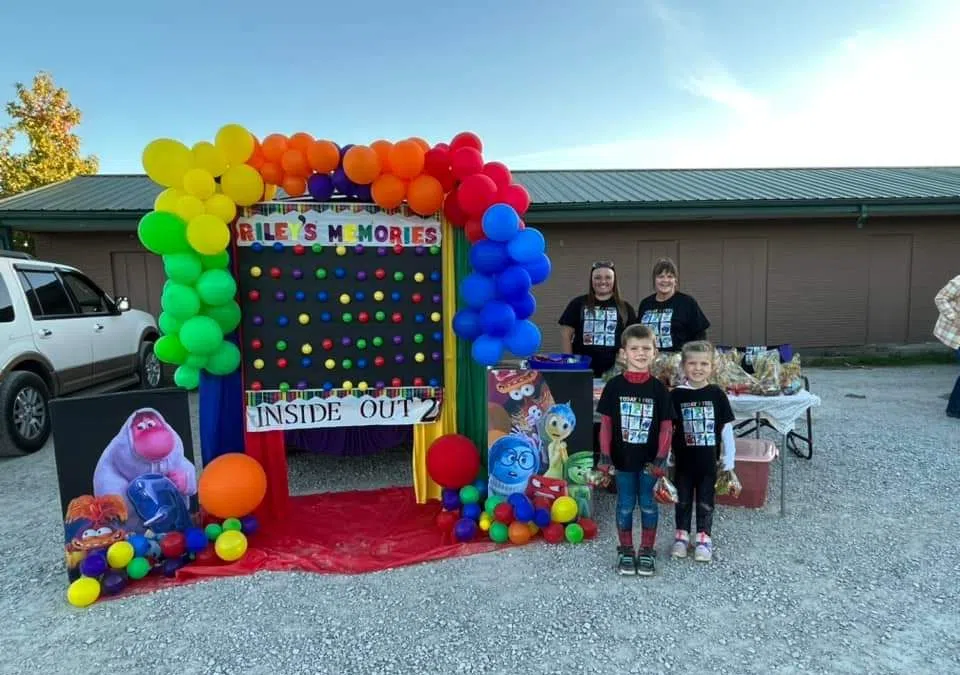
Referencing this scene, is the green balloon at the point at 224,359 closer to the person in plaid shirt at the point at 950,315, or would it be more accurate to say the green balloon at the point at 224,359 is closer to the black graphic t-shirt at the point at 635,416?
the black graphic t-shirt at the point at 635,416

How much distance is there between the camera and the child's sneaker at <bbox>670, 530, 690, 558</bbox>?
330 centimetres

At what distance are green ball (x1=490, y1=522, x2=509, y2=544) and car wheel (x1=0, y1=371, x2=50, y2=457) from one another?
14.6 feet

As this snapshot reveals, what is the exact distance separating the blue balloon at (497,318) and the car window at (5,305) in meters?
4.56

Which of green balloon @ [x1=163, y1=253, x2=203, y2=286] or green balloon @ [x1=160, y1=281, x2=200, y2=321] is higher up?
green balloon @ [x1=163, y1=253, x2=203, y2=286]

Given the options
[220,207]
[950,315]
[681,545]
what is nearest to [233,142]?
[220,207]

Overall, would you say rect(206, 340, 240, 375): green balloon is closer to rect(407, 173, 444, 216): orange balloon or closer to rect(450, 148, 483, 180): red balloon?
rect(407, 173, 444, 216): orange balloon

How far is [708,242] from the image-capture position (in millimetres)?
10070

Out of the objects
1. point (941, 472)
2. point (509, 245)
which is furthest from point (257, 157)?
point (941, 472)

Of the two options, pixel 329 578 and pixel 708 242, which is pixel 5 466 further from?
pixel 708 242

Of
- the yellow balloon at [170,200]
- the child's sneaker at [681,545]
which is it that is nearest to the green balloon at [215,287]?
the yellow balloon at [170,200]

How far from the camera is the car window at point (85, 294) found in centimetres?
643

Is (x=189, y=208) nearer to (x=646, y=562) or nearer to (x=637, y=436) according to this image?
(x=637, y=436)

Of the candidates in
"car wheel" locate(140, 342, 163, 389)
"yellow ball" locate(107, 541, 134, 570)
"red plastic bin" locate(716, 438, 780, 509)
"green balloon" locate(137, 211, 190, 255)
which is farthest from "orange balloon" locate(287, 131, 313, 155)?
"car wheel" locate(140, 342, 163, 389)

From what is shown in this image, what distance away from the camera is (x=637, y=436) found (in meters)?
3.13
